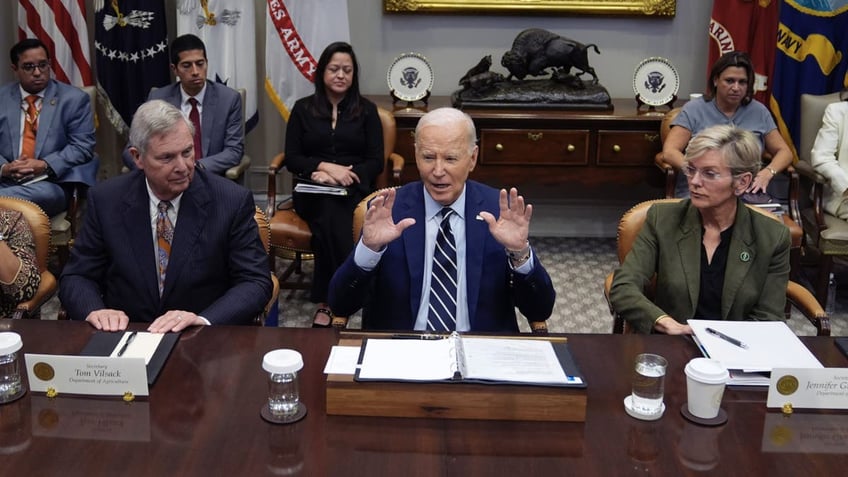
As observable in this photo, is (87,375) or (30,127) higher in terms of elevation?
(30,127)

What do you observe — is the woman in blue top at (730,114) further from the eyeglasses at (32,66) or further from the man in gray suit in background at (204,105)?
the eyeglasses at (32,66)

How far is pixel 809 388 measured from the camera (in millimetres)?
1924

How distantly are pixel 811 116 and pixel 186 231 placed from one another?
3.79 metres

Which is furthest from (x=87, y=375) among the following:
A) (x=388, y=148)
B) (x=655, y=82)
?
(x=655, y=82)

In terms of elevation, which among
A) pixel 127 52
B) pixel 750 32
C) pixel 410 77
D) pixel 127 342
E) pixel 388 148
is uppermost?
pixel 750 32

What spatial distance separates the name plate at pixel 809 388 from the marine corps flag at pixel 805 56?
3.81 m

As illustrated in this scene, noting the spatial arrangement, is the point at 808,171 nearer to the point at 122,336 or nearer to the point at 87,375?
the point at 122,336

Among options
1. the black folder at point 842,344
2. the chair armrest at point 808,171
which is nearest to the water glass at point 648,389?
the black folder at point 842,344

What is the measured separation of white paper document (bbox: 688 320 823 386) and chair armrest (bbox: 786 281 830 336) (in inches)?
16.7

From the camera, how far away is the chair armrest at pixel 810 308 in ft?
8.82

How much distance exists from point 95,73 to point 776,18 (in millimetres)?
4378

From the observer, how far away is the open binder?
6.14 feet

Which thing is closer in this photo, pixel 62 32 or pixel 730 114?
pixel 730 114

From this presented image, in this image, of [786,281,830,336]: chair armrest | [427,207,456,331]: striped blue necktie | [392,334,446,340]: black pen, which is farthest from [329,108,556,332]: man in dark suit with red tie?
[786,281,830,336]: chair armrest
